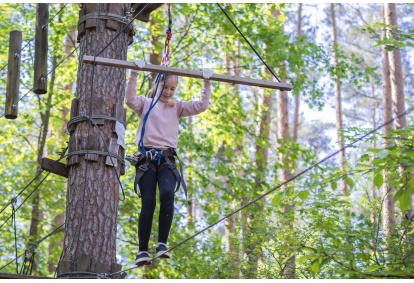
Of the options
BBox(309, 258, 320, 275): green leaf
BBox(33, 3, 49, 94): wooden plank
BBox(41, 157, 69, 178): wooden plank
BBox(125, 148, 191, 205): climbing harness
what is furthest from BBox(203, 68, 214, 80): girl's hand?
BBox(33, 3, 49, 94): wooden plank

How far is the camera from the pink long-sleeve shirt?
199 inches

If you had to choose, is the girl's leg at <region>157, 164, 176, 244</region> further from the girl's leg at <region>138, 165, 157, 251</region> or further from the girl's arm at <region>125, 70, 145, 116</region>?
the girl's arm at <region>125, 70, 145, 116</region>

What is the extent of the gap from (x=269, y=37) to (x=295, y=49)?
627mm

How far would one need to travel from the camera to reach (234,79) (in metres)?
4.85

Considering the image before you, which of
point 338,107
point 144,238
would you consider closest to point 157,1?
point 144,238

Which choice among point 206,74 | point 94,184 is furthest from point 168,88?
point 94,184

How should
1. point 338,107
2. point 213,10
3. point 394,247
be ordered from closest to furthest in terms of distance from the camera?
point 394,247 < point 213,10 < point 338,107

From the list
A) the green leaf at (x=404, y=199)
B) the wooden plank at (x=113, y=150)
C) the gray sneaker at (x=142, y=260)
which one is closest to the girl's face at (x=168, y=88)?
the wooden plank at (x=113, y=150)

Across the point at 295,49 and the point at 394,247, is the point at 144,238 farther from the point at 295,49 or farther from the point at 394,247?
the point at 295,49

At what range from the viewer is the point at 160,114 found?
5168 millimetres

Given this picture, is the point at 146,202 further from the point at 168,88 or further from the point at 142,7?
the point at 142,7

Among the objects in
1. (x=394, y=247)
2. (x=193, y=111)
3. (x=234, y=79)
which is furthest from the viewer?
(x=394, y=247)
